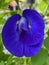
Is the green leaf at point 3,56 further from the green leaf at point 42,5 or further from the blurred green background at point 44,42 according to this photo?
the green leaf at point 42,5

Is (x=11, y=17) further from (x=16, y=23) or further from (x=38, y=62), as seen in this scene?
(x=38, y=62)

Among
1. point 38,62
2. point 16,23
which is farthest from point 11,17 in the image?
point 38,62

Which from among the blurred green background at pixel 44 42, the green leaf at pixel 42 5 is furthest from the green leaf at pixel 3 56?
the green leaf at pixel 42 5

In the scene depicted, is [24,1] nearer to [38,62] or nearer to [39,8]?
[39,8]

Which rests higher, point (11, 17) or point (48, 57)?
A: point (11, 17)
